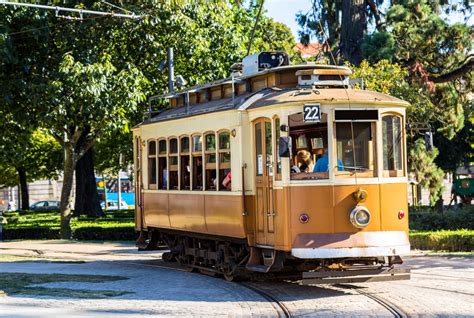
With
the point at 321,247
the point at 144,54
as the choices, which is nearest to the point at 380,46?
the point at 144,54

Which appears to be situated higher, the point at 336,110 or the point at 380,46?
the point at 380,46

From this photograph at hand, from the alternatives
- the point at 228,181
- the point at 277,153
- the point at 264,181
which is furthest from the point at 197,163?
the point at 277,153

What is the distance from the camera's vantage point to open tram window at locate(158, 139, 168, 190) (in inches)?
821

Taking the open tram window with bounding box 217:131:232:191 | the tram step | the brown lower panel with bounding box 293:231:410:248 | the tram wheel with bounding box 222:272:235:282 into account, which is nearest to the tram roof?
the open tram window with bounding box 217:131:232:191

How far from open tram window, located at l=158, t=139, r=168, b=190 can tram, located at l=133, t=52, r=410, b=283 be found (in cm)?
219

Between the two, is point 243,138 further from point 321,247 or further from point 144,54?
point 144,54

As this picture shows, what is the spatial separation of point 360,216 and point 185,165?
5.36 metres

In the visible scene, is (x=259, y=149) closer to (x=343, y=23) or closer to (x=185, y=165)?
(x=185, y=165)

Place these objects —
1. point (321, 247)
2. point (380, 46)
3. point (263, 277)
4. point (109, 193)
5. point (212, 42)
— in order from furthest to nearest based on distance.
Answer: point (109, 193) < point (212, 42) < point (380, 46) < point (263, 277) < point (321, 247)

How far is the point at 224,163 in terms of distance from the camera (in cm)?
1770

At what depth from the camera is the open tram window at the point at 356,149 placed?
51.0 ft

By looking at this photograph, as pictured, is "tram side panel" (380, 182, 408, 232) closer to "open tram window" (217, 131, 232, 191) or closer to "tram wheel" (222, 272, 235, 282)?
"open tram window" (217, 131, 232, 191)

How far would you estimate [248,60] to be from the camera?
18.5m

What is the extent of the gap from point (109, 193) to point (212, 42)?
53.9 m
